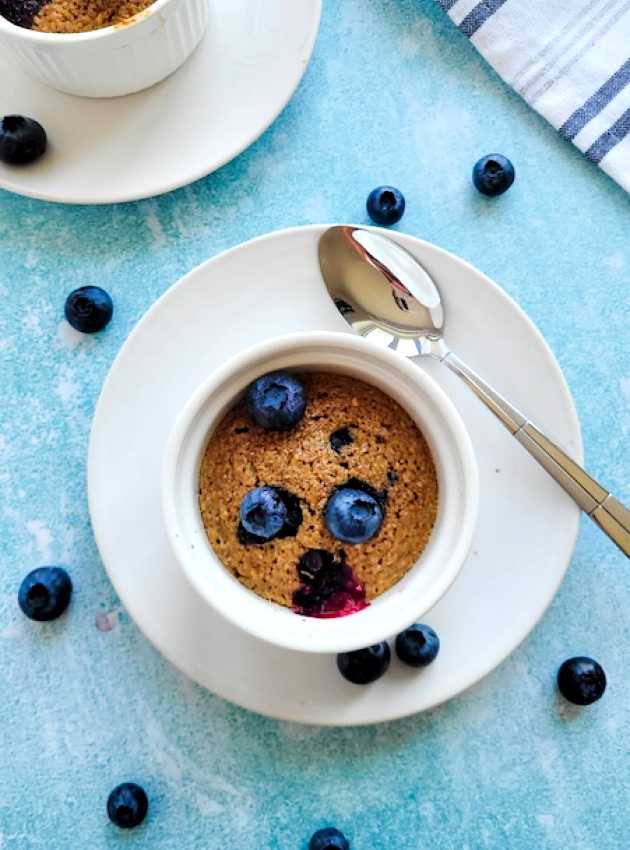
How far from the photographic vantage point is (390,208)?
1631mm

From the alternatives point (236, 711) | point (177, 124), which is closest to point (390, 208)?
point (177, 124)

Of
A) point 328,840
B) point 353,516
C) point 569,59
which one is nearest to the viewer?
point 353,516

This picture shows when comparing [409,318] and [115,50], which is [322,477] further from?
[115,50]

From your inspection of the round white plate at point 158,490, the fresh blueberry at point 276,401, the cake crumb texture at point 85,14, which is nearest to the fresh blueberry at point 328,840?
the round white plate at point 158,490

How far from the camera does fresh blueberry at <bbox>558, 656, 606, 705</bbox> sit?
1.57 m

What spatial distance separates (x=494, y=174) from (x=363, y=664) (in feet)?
2.65

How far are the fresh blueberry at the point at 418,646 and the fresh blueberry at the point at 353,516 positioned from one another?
0.22m

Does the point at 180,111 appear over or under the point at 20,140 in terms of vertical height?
over

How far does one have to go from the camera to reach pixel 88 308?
160 centimetres

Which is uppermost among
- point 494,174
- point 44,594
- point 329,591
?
point 494,174

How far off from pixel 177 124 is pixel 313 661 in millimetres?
852

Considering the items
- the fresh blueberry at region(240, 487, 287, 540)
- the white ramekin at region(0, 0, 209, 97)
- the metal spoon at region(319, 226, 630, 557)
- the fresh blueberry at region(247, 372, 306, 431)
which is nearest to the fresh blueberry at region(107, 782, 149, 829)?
the fresh blueberry at region(240, 487, 287, 540)

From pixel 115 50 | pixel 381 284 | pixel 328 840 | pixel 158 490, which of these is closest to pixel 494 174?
pixel 381 284

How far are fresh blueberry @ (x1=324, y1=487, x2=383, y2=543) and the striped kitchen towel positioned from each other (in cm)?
76
